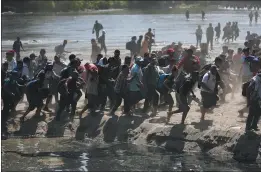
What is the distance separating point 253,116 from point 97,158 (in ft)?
10.6

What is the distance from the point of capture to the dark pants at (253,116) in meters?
12.8

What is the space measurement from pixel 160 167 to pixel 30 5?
71192mm

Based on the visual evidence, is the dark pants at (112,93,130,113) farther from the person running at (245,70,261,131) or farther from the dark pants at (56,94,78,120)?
the person running at (245,70,261,131)

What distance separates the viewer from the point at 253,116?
13.1m

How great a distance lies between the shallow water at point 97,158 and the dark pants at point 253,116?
1107 mm

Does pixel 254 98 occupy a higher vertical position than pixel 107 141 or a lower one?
higher

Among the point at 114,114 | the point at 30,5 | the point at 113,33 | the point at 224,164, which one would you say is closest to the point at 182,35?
the point at 113,33

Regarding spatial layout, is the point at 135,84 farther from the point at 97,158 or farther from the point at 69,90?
the point at 97,158

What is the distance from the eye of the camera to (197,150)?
13.1 metres

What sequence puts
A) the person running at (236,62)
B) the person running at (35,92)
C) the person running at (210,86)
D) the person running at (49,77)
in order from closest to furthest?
the person running at (210,86) < the person running at (35,92) < the person running at (49,77) < the person running at (236,62)

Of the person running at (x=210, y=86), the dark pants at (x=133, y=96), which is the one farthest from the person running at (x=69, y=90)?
the person running at (x=210, y=86)

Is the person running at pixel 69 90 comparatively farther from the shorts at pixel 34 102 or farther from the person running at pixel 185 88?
the person running at pixel 185 88

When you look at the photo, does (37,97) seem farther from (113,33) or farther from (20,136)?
(113,33)

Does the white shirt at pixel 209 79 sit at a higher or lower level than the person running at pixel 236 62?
higher
